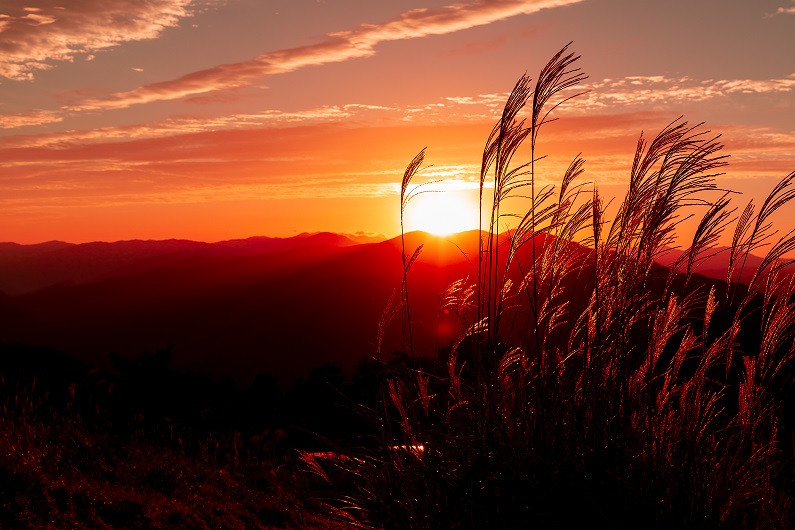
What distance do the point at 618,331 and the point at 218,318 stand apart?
61.4m

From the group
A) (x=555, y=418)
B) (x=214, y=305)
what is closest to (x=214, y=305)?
(x=214, y=305)

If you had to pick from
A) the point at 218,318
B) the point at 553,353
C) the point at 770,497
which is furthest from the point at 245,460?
the point at 218,318

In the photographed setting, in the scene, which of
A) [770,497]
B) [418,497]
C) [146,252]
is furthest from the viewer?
[146,252]

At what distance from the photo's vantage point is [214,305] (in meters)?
65.9

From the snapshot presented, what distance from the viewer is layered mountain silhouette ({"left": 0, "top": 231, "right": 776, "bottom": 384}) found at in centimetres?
4925

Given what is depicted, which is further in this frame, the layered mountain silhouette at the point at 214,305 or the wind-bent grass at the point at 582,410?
the layered mountain silhouette at the point at 214,305

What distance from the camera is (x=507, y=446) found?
106 inches

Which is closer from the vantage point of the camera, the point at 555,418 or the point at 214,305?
the point at 555,418

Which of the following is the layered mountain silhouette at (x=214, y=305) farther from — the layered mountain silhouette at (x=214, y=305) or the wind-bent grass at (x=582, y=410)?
the wind-bent grass at (x=582, y=410)

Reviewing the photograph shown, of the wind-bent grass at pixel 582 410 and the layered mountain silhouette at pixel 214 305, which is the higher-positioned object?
the wind-bent grass at pixel 582 410

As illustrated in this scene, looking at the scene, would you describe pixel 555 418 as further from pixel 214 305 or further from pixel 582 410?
pixel 214 305

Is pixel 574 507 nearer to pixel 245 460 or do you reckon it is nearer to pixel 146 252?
pixel 245 460

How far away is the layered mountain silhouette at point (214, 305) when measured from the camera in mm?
49250

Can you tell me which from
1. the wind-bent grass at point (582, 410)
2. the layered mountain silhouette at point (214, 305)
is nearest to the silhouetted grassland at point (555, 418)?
the wind-bent grass at point (582, 410)
